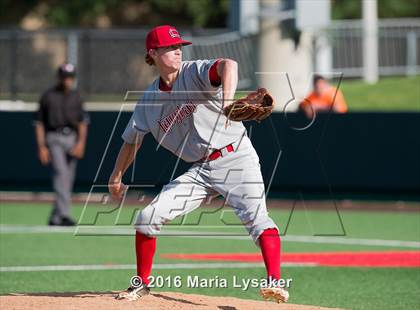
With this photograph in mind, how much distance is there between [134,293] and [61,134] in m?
7.80

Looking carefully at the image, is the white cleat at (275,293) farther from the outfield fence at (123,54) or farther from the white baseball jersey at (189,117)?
the outfield fence at (123,54)

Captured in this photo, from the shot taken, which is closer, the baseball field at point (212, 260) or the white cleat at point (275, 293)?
the white cleat at point (275, 293)

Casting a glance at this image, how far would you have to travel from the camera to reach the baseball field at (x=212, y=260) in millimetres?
9617

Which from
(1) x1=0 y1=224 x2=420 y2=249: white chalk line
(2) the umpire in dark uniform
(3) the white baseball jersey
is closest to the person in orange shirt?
(1) x1=0 y1=224 x2=420 y2=249: white chalk line

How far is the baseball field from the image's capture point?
31.6ft

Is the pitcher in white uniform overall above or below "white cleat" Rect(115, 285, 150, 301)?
above

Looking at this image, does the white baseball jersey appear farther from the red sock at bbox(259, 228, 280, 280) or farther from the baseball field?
the baseball field

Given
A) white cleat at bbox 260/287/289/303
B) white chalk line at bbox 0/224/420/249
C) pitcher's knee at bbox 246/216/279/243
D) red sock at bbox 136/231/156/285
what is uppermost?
pitcher's knee at bbox 246/216/279/243

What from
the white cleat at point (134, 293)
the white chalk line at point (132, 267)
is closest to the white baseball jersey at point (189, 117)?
the white cleat at point (134, 293)

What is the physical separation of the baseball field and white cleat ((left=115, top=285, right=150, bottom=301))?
0.08 m

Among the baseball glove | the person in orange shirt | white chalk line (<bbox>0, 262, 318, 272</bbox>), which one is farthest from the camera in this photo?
the person in orange shirt

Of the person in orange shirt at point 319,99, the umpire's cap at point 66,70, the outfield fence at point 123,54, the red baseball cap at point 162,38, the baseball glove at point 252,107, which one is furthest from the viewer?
the outfield fence at point 123,54

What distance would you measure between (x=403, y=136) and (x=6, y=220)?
7.04 meters

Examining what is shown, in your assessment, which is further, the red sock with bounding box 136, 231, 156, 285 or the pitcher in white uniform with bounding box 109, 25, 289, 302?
the red sock with bounding box 136, 231, 156, 285
